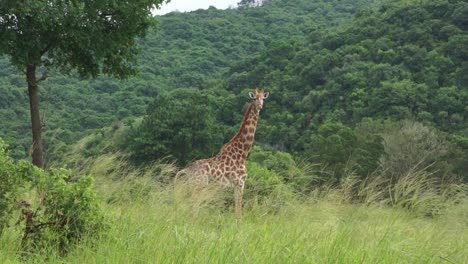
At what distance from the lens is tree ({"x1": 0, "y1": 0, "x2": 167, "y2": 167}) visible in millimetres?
9164

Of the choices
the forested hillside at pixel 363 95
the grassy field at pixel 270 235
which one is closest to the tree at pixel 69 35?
the grassy field at pixel 270 235

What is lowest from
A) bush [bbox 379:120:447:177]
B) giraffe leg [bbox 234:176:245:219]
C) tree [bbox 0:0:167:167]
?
bush [bbox 379:120:447:177]

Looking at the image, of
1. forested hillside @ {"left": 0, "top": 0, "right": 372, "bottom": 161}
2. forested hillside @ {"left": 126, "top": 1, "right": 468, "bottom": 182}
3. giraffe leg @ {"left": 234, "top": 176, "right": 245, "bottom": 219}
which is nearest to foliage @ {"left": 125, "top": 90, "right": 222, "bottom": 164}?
forested hillside @ {"left": 126, "top": 1, "right": 468, "bottom": 182}

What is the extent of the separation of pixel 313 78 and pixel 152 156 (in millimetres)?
23877

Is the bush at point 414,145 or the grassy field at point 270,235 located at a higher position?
the grassy field at point 270,235

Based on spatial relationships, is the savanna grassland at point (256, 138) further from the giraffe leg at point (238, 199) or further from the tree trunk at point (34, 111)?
the tree trunk at point (34, 111)

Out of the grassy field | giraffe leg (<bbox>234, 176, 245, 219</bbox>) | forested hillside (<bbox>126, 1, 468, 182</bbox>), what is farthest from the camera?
forested hillside (<bbox>126, 1, 468, 182</bbox>)

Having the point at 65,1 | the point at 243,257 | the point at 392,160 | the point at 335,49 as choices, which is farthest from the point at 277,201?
the point at 335,49

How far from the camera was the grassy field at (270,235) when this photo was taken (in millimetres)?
4039

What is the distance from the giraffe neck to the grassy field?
284 centimetres

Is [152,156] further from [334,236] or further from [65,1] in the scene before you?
[334,236]

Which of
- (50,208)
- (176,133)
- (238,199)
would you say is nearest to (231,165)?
(238,199)

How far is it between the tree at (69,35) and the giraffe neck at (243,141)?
2508 mm

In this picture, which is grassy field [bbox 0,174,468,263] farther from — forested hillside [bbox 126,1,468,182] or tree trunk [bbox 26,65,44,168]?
forested hillside [bbox 126,1,468,182]
